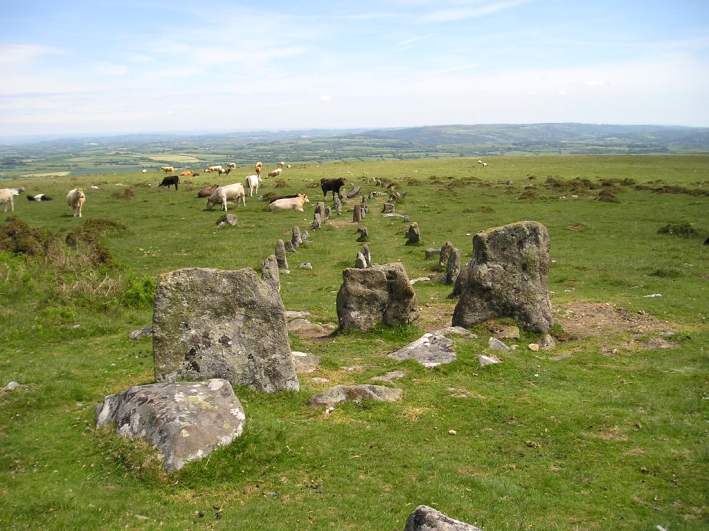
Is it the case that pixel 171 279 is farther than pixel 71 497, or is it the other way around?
pixel 171 279

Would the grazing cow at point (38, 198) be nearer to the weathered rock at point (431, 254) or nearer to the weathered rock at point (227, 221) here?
the weathered rock at point (227, 221)

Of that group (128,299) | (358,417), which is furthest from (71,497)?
(128,299)

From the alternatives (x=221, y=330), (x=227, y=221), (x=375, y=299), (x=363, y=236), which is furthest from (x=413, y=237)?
(x=221, y=330)

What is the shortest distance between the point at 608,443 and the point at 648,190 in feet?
189

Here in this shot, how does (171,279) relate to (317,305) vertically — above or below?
above

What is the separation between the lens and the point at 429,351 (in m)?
17.2

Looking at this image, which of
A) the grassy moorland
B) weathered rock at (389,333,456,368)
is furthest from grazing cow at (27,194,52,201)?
weathered rock at (389,333,456,368)

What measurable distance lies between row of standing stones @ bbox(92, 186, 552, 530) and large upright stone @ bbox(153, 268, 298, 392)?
23 mm

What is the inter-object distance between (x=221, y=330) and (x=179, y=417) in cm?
297

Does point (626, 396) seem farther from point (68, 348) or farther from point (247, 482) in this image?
point (68, 348)

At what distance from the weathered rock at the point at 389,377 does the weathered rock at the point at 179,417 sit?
4.49 metres

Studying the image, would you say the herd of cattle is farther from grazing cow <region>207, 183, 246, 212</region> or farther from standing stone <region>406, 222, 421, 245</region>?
standing stone <region>406, 222, 421, 245</region>

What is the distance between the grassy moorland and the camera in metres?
9.81

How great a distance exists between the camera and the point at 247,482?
10.6 m
